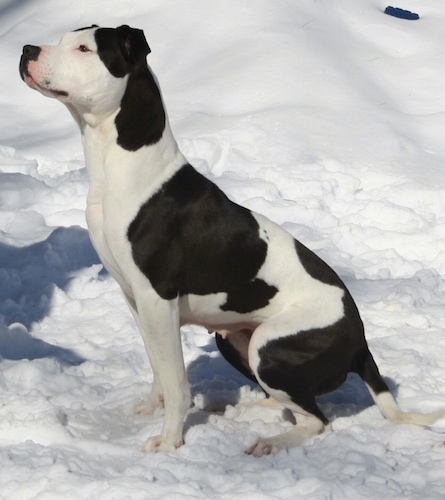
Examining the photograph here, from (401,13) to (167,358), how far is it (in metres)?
6.44

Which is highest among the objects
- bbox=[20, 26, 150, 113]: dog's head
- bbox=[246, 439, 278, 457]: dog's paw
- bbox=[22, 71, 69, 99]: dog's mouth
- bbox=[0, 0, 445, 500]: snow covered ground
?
bbox=[20, 26, 150, 113]: dog's head

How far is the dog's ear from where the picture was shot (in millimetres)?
3348

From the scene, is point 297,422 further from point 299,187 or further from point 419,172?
point 419,172

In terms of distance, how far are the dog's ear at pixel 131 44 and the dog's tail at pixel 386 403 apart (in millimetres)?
1453

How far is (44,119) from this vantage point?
757cm

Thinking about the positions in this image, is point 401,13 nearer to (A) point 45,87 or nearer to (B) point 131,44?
(B) point 131,44

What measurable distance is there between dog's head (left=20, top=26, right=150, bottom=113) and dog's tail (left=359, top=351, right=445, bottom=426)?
1453 millimetres

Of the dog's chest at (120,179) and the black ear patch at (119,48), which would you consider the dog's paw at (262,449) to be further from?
the black ear patch at (119,48)

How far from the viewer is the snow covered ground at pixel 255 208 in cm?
340

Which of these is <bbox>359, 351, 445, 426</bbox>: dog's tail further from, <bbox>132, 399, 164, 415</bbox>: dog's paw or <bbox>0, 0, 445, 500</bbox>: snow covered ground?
<bbox>132, 399, 164, 415</bbox>: dog's paw

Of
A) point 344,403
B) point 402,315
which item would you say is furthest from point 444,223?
point 344,403

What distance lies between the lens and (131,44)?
11.0ft

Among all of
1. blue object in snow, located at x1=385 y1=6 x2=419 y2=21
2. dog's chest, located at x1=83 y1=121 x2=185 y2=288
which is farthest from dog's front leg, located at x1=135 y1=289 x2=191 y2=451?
blue object in snow, located at x1=385 y1=6 x2=419 y2=21

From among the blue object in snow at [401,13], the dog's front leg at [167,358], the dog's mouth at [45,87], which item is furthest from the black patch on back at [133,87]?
the blue object in snow at [401,13]
